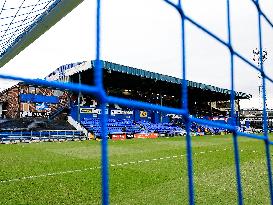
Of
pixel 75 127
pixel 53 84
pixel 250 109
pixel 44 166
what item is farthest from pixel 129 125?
pixel 250 109

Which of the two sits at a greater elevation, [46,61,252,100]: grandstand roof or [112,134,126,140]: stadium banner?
[46,61,252,100]: grandstand roof

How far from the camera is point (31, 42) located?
433cm

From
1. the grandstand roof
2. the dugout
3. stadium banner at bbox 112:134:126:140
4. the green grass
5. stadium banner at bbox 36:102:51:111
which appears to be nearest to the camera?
→ the green grass

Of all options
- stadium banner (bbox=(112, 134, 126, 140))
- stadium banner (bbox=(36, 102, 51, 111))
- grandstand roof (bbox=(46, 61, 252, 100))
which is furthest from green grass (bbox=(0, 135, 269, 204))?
stadium banner (bbox=(36, 102, 51, 111))

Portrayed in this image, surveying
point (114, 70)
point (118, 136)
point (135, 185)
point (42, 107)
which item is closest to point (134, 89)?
point (114, 70)

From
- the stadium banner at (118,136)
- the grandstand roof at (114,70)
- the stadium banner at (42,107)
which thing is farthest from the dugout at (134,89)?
the stadium banner at (42,107)

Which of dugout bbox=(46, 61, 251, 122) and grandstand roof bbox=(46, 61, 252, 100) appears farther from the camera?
dugout bbox=(46, 61, 251, 122)

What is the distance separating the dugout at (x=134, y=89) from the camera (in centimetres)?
2132

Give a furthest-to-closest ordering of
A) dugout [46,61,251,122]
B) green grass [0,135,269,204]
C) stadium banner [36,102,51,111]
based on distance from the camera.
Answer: stadium banner [36,102,51,111] < dugout [46,61,251,122] < green grass [0,135,269,204]

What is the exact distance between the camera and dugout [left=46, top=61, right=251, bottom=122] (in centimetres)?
2132

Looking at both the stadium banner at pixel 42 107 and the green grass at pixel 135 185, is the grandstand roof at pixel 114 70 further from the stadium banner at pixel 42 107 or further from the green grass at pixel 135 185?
the green grass at pixel 135 185

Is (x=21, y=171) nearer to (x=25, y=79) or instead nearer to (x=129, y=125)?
(x=25, y=79)

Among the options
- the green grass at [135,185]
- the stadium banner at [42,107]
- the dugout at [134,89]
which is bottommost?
the green grass at [135,185]

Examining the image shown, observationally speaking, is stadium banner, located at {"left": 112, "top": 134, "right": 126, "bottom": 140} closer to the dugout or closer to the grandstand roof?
the dugout
